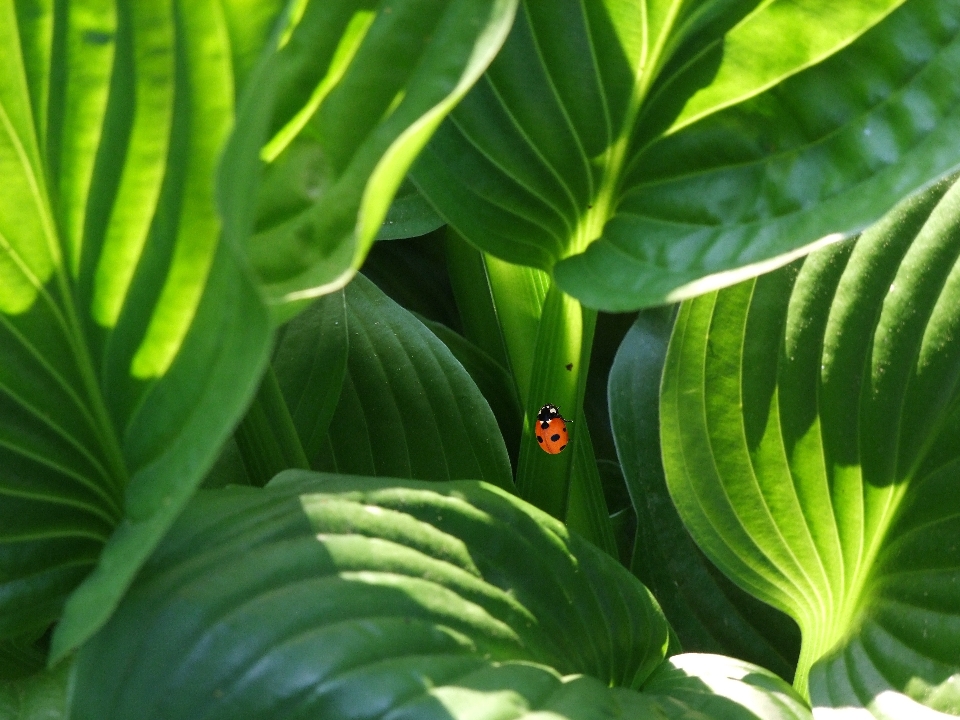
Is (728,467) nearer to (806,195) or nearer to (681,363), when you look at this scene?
(681,363)

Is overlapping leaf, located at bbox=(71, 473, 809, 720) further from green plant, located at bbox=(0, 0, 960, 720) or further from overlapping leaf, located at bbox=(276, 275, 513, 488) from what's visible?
overlapping leaf, located at bbox=(276, 275, 513, 488)

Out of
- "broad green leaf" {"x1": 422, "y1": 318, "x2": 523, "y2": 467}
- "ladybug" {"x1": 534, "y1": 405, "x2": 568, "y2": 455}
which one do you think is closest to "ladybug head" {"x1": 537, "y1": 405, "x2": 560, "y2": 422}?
"ladybug" {"x1": 534, "y1": 405, "x2": 568, "y2": 455}

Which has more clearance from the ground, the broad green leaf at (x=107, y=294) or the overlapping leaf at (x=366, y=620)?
the broad green leaf at (x=107, y=294)

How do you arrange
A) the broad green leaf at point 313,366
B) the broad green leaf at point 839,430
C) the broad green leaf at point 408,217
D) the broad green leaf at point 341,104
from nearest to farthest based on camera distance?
the broad green leaf at point 341,104, the broad green leaf at point 839,430, the broad green leaf at point 313,366, the broad green leaf at point 408,217

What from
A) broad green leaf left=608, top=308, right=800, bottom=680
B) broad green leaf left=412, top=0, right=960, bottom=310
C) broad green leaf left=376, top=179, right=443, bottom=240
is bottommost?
broad green leaf left=608, top=308, right=800, bottom=680

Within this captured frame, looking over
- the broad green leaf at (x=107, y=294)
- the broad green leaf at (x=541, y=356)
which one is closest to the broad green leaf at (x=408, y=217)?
the broad green leaf at (x=541, y=356)

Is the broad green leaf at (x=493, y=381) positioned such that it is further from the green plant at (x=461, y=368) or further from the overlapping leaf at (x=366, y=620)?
the overlapping leaf at (x=366, y=620)

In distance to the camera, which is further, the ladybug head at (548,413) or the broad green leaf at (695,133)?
the ladybug head at (548,413)
